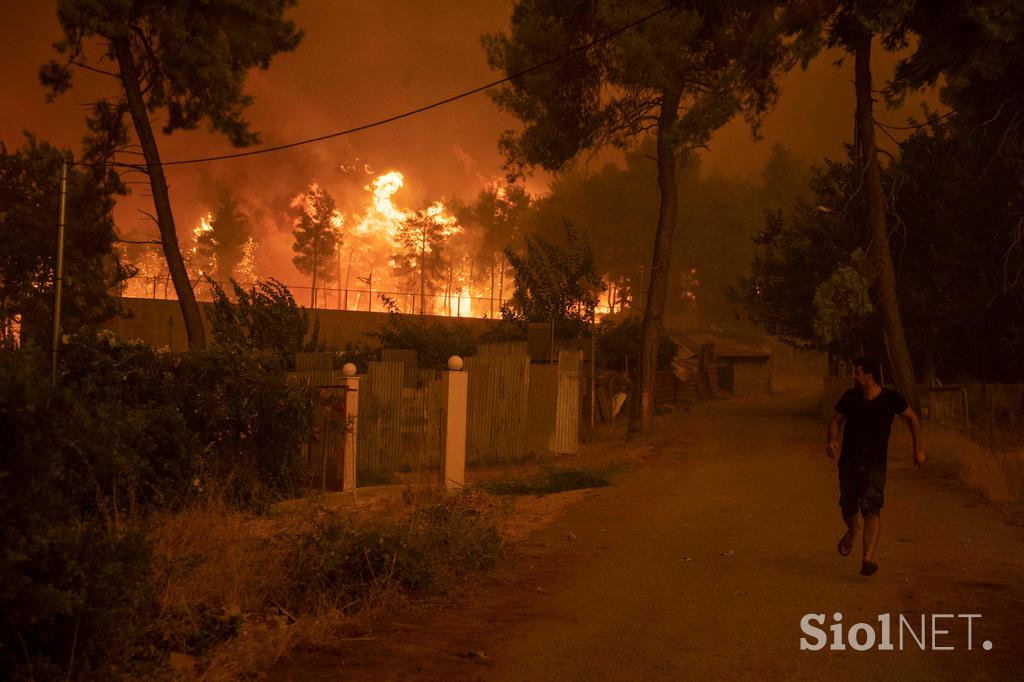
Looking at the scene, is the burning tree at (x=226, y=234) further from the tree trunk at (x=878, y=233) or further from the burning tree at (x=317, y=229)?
the tree trunk at (x=878, y=233)

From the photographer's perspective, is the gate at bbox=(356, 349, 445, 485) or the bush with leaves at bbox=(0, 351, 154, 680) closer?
the bush with leaves at bbox=(0, 351, 154, 680)

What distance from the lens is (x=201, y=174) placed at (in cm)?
11588

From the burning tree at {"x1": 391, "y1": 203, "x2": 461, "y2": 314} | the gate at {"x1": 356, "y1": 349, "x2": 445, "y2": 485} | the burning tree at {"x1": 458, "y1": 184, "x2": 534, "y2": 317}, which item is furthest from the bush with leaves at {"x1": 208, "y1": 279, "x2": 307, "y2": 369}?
the burning tree at {"x1": 458, "y1": 184, "x2": 534, "y2": 317}

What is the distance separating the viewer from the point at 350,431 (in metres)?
12.4

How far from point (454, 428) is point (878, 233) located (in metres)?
11.9

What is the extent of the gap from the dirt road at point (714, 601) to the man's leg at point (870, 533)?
0.79ft

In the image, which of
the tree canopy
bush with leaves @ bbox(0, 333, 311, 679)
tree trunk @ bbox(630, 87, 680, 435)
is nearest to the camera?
bush with leaves @ bbox(0, 333, 311, 679)

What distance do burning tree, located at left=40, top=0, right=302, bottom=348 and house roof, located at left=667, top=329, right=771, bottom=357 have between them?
28.4 meters

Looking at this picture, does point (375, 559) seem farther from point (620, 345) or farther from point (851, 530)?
point (620, 345)

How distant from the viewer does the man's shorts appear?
770 cm

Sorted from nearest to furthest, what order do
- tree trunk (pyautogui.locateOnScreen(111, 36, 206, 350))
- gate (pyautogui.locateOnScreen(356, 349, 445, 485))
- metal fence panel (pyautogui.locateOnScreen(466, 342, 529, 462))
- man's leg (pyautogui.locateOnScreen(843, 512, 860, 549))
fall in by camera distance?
man's leg (pyautogui.locateOnScreen(843, 512, 860, 549)) < gate (pyautogui.locateOnScreen(356, 349, 445, 485)) < metal fence panel (pyautogui.locateOnScreen(466, 342, 529, 462)) < tree trunk (pyautogui.locateOnScreen(111, 36, 206, 350))

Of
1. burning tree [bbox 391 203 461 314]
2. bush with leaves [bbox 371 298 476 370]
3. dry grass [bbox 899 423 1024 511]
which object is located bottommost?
dry grass [bbox 899 423 1024 511]

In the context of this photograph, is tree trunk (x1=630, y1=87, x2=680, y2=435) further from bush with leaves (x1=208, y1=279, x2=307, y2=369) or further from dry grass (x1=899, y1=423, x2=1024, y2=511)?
bush with leaves (x1=208, y1=279, x2=307, y2=369)

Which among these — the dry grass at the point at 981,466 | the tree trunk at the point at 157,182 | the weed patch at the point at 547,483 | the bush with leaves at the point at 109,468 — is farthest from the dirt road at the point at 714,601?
the tree trunk at the point at 157,182
